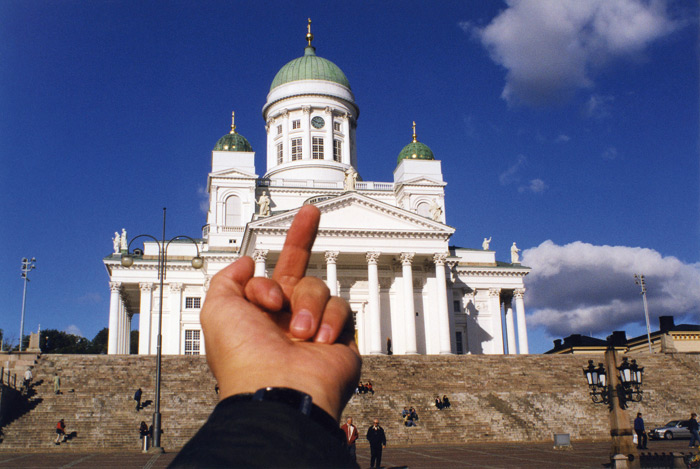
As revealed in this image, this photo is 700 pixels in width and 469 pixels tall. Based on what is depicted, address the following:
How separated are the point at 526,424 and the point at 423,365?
9.91 meters

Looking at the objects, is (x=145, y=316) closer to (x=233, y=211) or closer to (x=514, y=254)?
(x=233, y=211)

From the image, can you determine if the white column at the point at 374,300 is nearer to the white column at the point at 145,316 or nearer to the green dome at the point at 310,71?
the white column at the point at 145,316

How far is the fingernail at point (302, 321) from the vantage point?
2932 millimetres

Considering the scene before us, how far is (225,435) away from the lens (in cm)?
236

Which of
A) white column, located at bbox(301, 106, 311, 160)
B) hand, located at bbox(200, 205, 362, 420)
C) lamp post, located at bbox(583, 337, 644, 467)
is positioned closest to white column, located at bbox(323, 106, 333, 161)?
white column, located at bbox(301, 106, 311, 160)

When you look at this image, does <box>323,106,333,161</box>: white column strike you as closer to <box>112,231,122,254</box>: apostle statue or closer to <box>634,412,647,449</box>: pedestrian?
<box>112,231,122,254</box>: apostle statue

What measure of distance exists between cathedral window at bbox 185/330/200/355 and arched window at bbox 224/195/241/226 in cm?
1055

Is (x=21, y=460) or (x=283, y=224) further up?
(x=283, y=224)

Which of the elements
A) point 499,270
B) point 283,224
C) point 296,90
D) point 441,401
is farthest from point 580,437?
point 296,90

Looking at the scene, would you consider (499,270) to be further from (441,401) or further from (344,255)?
(441,401)

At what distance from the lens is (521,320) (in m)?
64.2

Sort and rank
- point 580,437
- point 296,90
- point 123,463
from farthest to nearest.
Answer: point 296,90, point 580,437, point 123,463

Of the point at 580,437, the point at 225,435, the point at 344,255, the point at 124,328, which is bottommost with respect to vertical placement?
the point at 580,437

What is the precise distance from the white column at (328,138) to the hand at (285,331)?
68.2m
